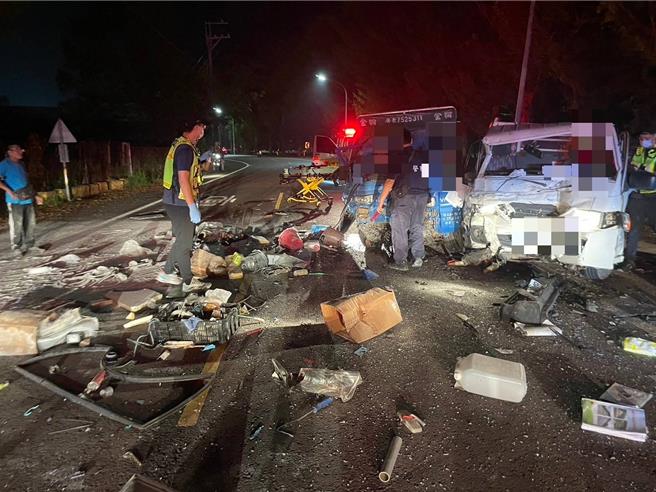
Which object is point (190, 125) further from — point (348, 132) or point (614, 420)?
point (348, 132)

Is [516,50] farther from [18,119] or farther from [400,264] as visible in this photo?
[18,119]

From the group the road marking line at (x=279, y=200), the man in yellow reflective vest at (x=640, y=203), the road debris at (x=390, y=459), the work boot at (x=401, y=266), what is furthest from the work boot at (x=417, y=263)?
the road marking line at (x=279, y=200)

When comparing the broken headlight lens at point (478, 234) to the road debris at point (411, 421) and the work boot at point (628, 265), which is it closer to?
the work boot at point (628, 265)

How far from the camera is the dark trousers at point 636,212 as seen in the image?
251 inches

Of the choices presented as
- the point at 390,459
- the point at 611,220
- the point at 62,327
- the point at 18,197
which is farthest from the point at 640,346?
the point at 18,197

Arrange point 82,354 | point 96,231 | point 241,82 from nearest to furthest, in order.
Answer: point 82,354
point 96,231
point 241,82

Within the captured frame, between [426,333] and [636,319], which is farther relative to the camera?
[636,319]

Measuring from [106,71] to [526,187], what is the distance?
28.3 meters

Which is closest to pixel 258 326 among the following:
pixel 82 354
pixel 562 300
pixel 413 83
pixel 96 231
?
pixel 82 354

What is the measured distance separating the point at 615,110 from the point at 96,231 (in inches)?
700

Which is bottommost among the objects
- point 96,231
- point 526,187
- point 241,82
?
point 96,231

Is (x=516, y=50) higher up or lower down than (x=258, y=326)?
higher up

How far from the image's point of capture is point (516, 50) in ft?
55.6

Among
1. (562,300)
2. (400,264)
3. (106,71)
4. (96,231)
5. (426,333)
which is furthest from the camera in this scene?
(106,71)
